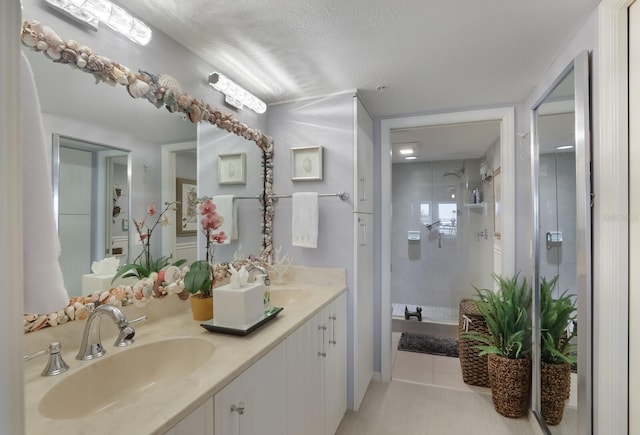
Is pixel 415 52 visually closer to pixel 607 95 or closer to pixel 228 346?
pixel 607 95

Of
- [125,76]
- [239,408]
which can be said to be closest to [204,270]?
[239,408]

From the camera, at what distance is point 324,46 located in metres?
1.56

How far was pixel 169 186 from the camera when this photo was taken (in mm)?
1462

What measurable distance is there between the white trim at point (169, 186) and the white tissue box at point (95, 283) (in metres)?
0.27

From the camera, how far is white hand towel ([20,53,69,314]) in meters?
0.51

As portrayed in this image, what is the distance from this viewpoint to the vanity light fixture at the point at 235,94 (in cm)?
166

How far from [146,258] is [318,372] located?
1018mm

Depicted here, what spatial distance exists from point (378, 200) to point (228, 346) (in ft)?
5.90

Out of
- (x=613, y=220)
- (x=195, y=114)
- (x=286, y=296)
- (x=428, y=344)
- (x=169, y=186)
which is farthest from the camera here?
(x=428, y=344)

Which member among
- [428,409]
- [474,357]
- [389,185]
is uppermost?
[389,185]

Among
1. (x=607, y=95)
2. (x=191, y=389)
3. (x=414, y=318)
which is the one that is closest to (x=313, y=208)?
(x=191, y=389)

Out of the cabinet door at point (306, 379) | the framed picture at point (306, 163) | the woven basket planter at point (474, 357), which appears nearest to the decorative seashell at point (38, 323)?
the cabinet door at point (306, 379)

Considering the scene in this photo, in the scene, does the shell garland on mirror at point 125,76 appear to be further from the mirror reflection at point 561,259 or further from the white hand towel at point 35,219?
the mirror reflection at point 561,259

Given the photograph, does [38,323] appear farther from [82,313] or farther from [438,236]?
[438,236]
